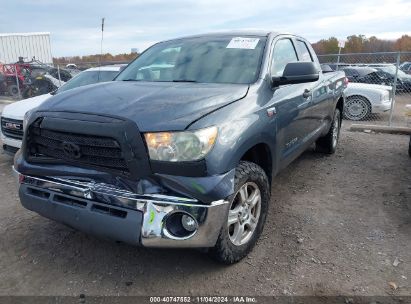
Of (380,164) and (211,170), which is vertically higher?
(211,170)

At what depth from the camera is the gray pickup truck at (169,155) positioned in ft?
8.11

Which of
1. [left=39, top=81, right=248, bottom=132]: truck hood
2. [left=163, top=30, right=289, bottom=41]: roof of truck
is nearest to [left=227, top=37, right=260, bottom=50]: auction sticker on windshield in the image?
[left=163, top=30, right=289, bottom=41]: roof of truck

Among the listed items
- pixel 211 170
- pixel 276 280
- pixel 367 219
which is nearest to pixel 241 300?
pixel 276 280

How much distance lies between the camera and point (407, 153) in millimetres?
6430

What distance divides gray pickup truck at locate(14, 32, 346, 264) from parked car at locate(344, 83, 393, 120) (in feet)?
25.7

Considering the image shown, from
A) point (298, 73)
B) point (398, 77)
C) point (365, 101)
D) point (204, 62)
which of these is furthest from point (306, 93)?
point (398, 77)

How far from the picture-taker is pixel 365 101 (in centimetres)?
1055

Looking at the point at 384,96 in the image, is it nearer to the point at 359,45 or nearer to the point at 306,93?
the point at 306,93

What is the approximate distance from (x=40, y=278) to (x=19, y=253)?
1.62 feet

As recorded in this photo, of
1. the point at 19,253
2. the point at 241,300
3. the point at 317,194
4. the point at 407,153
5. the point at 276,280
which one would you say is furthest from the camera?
the point at 407,153

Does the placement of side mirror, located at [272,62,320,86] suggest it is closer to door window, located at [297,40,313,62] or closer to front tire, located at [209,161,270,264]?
front tire, located at [209,161,270,264]

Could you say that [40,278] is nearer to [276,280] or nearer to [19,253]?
[19,253]

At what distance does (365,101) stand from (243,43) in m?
7.87

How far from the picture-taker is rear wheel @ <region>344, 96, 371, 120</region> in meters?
10.6
